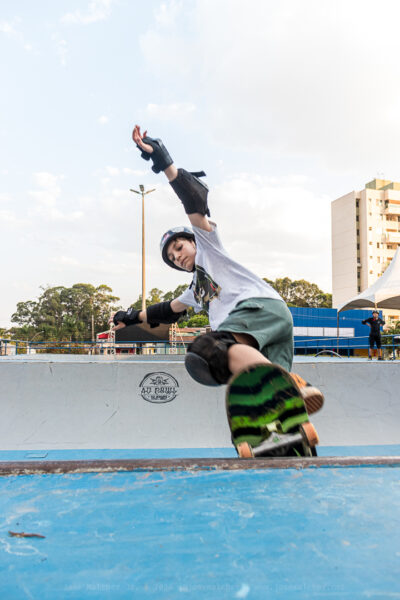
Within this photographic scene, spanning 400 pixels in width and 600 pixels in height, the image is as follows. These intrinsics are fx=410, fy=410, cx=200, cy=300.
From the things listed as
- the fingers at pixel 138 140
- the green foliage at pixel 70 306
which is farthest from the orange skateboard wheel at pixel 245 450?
the green foliage at pixel 70 306

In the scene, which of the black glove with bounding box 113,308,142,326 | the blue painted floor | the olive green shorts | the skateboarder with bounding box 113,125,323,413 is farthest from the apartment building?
the blue painted floor

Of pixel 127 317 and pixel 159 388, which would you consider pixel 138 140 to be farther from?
pixel 159 388

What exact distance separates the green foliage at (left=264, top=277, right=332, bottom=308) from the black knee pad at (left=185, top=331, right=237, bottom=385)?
2319 inches

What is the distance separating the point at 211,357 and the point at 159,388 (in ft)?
10.3

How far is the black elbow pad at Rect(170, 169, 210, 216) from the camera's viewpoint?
2873 mm

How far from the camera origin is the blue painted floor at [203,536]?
A: 128 centimetres

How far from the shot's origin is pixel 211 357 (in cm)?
248

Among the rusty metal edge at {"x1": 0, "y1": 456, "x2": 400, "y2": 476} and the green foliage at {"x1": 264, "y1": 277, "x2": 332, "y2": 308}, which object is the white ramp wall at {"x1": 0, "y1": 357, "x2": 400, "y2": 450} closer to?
the rusty metal edge at {"x1": 0, "y1": 456, "x2": 400, "y2": 476}

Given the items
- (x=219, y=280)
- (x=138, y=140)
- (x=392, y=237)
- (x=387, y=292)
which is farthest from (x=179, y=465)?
(x=392, y=237)

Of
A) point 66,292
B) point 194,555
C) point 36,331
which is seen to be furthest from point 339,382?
point 66,292

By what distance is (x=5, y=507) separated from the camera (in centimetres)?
188

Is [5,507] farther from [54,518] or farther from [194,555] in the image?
[194,555]

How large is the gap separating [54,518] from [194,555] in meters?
0.68

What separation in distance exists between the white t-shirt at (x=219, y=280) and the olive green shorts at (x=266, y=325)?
0.31ft
